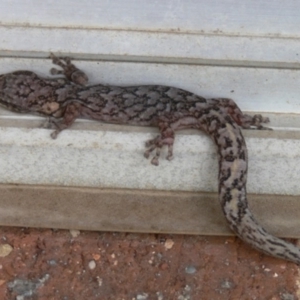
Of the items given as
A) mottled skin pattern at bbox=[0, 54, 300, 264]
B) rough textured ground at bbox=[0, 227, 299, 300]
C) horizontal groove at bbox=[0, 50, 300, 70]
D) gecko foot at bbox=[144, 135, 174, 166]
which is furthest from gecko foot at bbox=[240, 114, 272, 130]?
rough textured ground at bbox=[0, 227, 299, 300]

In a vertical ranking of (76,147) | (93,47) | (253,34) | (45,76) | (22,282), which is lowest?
(22,282)

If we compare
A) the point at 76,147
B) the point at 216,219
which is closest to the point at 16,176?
the point at 76,147

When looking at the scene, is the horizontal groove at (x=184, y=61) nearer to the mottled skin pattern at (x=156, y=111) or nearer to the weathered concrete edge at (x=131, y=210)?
the mottled skin pattern at (x=156, y=111)

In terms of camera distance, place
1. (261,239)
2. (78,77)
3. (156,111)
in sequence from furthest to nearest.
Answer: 1. (78,77)
2. (156,111)
3. (261,239)

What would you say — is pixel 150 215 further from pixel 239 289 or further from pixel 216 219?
pixel 239 289

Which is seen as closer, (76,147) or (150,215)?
(76,147)

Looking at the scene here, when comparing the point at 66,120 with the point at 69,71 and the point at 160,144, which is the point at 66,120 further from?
the point at 160,144

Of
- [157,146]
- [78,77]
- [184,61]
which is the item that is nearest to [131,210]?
[157,146]
